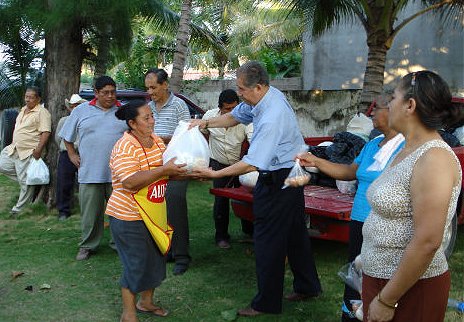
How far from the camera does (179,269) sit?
5.50 metres

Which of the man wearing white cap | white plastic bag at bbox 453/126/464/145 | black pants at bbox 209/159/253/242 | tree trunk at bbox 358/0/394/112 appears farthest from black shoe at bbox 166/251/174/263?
tree trunk at bbox 358/0/394/112

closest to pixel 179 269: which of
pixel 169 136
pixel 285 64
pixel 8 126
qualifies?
pixel 169 136

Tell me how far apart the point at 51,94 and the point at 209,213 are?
290cm

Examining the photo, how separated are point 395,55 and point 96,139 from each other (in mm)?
9433

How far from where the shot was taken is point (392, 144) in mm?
3285

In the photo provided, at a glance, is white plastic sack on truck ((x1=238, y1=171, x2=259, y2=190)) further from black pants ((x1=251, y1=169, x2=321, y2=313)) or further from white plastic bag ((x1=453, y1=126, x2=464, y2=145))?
white plastic bag ((x1=453, y1=126, x2=464, y2=145))

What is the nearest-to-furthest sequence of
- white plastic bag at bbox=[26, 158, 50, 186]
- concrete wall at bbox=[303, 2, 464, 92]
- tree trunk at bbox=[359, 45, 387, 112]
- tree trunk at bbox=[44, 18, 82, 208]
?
white plastic bag at bbox=[26, 158, 50, 186], tree trunk at bbox=[44, 18, 82, 208], tree trunk at bbox=[359, 45, 387, 112], concrete wall at bbox=[303, 2, 464, 92]

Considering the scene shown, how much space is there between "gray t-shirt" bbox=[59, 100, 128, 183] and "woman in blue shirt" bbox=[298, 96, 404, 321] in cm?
283

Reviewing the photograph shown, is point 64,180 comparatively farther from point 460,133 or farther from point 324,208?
point 460,133

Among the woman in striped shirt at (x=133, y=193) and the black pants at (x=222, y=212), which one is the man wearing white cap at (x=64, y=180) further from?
the woman in striped shirt at (x=133, y=193)

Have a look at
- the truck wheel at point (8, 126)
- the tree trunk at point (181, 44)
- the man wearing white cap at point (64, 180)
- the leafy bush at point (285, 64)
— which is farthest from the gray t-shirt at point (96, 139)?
the leafy bush at point (285, 64)

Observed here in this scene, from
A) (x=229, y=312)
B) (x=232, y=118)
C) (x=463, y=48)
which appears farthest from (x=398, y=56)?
(x=229, y=312)

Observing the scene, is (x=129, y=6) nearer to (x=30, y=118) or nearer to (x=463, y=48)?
(x=30, y=118)

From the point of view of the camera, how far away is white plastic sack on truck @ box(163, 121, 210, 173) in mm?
4369
